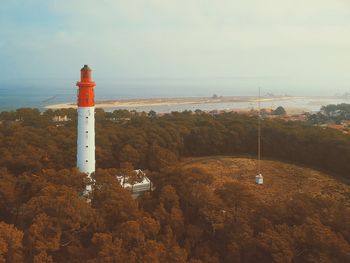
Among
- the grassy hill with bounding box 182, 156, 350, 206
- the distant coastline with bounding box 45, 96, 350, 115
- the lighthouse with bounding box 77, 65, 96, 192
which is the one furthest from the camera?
the distant coastline with bounding box 45, 96, 350, 115

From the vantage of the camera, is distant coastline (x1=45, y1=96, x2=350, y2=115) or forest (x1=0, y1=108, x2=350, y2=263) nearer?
forest (x1=0, y1=108, x2=350, y2=263)

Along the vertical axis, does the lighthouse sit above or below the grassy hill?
above

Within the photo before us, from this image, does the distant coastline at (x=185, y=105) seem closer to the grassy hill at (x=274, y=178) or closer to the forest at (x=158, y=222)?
the grassy hill at (x=274, y=178)

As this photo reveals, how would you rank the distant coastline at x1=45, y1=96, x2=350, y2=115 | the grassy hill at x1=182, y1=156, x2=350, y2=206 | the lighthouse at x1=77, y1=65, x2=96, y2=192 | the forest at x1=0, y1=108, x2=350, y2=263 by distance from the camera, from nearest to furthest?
the forest at x1=0, y1=108, x2=350, y2=263, the lighthouse at x1=77, y1=65, x2=96, y2=192, the grassy hill at x1=182, y1=156, x2=350, y2=206, the distant coastline at x1=45, y1=96, x2=350, y2=115

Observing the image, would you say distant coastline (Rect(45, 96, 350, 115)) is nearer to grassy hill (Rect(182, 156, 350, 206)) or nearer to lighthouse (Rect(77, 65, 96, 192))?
grassy hill (Rect(182, 156, 350, 206))

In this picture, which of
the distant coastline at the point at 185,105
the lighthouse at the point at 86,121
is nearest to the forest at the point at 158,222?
the lighthouse at the point at 86,121

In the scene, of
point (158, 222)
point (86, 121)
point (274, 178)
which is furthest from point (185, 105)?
point (158, 222)

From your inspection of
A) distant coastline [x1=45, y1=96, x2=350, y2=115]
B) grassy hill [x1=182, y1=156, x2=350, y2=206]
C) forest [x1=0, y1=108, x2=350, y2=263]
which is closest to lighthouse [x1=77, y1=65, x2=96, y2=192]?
forest [x1=0, y1=108, x2=350, y2=263]
